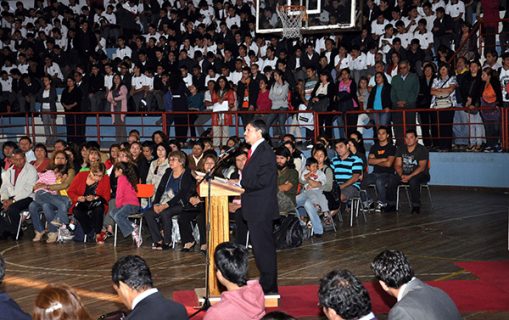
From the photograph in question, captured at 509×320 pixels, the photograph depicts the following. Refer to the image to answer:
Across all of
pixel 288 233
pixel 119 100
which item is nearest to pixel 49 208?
pixel 288 233

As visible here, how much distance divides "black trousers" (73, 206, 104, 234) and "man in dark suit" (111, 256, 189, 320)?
656 centimetres

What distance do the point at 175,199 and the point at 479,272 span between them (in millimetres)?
3953

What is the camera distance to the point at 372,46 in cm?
1778

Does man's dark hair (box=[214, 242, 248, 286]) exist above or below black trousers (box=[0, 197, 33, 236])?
above

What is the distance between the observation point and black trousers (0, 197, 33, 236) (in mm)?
11977

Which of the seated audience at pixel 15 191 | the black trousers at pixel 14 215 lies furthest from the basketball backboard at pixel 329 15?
the black trousers at pixel 14 215

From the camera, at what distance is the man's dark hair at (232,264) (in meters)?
5.57

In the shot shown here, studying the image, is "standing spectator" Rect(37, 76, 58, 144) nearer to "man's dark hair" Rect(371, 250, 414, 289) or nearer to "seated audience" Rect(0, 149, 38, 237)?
"seated audience" Rect(0, 149, 38, 237)

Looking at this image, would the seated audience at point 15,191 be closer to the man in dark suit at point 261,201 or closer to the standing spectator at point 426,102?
the man in dark suit at point 261,201

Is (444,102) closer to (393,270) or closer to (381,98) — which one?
(381,98)

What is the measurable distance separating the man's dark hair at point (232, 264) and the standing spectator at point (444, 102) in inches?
423

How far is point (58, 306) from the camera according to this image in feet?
13.1

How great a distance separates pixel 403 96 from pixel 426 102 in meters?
0.46

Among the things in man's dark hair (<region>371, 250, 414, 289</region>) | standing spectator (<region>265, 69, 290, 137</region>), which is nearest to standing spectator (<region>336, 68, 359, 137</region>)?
standing spectator (<region>265, 69, 290, 137</region>)
